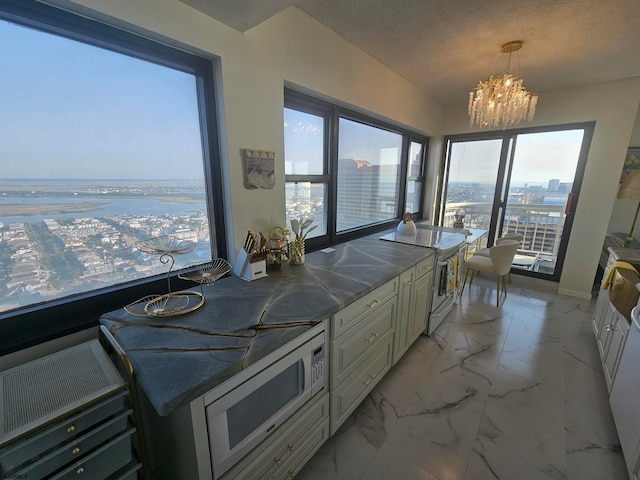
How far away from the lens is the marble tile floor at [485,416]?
1.35 m

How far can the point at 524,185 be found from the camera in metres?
3.56

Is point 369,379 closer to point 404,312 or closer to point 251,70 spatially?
point 404,312

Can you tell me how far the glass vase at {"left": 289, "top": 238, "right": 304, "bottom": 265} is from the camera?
1.81 meters

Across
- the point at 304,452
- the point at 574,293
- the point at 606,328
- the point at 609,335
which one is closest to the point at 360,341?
the point at 304,452

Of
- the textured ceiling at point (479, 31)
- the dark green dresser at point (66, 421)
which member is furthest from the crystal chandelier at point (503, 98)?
the dark green dresser at point (66, 421)

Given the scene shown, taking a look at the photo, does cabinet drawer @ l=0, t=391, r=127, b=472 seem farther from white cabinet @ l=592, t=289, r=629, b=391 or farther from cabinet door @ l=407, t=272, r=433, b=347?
white cabinet @ l=592, t=289, r=629, b=391

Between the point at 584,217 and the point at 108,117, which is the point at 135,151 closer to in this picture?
the point at 108,117

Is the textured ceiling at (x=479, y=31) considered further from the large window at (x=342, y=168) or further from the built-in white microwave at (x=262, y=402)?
the built-in white microwave at (x=262, y=402)

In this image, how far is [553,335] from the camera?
2.49m

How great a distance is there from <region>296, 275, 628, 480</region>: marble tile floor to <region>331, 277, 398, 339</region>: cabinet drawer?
0.69 m

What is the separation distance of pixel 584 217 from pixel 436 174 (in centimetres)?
177

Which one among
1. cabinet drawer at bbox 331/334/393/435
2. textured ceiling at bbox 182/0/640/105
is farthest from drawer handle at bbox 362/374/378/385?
textured ceiling at bbox 182/0/640/105

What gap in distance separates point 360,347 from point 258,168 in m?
1.22

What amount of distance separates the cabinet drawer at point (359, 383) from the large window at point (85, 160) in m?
1.12
